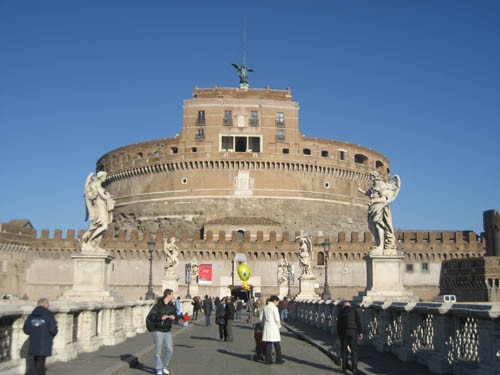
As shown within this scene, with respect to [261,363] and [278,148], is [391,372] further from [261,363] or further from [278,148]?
[278,148]

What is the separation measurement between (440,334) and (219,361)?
4.45 m

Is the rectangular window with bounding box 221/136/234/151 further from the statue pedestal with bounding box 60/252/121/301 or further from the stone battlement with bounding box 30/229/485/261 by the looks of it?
the statue pedestal with bounding box 60/252/121/301

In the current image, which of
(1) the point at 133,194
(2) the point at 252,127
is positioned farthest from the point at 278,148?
(1) the point at 133,194

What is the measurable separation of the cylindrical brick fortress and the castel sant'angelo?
4.2 inches

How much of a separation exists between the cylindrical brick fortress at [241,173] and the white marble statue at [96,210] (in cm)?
4864

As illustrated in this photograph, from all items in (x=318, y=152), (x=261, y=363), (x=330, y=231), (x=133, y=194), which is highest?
(x=318, y=152)

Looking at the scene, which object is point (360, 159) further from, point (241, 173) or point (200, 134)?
point (200, 134)

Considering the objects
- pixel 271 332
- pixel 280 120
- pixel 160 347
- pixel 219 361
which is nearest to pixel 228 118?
pixel 280 120

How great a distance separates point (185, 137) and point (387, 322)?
56105mm

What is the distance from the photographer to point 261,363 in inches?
456

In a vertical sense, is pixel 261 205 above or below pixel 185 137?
below

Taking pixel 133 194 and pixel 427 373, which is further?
pixel 133 194

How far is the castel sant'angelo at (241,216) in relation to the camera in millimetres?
56188

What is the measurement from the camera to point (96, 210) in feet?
45.4
